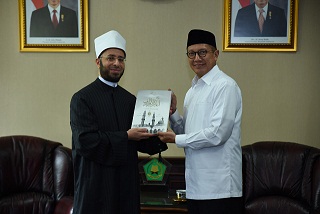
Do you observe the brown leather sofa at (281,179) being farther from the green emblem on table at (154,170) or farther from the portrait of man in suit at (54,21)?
the portrait of man in suit at (54,21)

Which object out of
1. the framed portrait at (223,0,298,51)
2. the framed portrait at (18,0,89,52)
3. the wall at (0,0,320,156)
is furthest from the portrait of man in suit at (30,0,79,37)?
the framed portrait at (223,0,298,51)

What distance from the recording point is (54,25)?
11.6 ft

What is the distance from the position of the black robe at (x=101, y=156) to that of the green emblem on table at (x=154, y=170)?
3.07 feet

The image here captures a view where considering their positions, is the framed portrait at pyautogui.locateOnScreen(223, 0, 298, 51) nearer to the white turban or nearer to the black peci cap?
the black peci cap

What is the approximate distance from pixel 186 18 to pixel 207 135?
1.53 m

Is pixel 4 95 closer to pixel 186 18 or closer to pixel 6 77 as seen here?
pixel 6 77

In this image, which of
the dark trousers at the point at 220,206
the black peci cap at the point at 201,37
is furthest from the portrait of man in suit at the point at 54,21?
the dark trousers at the point at 220,206

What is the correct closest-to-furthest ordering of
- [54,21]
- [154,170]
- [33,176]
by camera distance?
[33,176]
[154,170]
[54,21]

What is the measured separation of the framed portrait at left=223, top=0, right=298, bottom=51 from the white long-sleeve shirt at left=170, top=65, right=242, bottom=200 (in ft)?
3.66

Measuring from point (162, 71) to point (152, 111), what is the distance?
119 cm

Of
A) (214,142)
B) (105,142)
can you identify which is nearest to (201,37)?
(214,142)

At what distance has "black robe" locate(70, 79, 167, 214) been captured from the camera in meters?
2.22

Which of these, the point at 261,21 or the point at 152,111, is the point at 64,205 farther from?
the point at 261,21

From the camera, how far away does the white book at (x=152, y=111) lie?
236 cm
